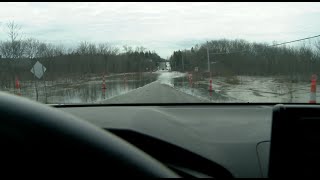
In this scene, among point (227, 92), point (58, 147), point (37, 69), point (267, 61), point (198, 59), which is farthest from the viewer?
point (198, 59)

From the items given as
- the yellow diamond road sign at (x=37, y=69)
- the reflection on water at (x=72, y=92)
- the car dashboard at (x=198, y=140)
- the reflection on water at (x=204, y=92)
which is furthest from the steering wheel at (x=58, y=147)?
the yellow diamond road sign at (x=37, y=69)

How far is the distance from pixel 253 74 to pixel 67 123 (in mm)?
30970

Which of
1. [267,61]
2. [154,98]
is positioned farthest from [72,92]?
[267,61]

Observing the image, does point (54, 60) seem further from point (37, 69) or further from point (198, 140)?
point (198, 140)

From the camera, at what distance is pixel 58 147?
1.00 metres

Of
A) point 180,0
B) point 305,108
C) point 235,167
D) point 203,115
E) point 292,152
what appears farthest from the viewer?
point 180,0

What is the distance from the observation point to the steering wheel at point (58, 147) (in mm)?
948

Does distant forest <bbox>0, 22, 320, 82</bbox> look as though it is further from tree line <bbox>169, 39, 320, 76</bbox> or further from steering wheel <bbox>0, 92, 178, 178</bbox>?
steering wheel <bbox>0, 92, 178, 178</bbox>

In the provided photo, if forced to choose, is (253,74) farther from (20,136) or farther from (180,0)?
(20,136)

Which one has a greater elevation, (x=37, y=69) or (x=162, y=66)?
(x=37, y=69)

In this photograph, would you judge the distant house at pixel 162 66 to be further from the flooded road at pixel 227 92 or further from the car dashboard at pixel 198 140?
the car dashboard at pixel 198 140

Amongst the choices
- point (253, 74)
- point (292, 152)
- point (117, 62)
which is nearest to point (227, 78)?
point (253, 74)

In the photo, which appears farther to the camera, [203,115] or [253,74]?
[253,74]

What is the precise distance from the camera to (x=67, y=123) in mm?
1158
